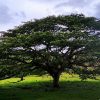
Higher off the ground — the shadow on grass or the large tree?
the large tree

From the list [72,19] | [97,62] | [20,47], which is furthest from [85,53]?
[20,47]

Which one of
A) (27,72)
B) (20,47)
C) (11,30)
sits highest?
(11,30)

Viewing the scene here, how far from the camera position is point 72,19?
45.8 metres

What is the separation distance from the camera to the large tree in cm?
4019

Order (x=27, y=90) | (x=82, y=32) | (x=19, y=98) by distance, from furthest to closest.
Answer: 1. (x=27, y=90)
2. (x=82, y=32)
3. (x=19, y=98)

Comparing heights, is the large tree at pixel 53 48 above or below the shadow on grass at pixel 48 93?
above

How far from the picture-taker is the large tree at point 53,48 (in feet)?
132

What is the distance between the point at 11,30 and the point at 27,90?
8.05 meters

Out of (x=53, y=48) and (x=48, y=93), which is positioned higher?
(x=53, y=48)

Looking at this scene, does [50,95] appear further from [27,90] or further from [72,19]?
[72,19]

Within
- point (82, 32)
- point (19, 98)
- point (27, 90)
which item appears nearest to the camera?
point (19, 98)

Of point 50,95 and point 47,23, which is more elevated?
point 47,23

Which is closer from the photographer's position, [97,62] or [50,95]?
[50,95]

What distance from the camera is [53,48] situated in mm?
42000
